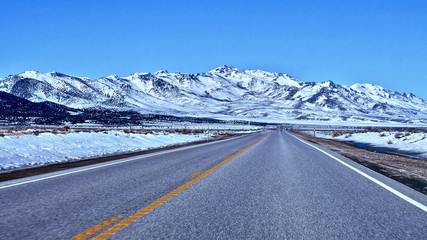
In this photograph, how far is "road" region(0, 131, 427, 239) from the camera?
12.8 feet

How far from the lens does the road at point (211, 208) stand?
12.8 feet

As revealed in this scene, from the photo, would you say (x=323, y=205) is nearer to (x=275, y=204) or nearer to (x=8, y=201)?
(x=275, y=204)

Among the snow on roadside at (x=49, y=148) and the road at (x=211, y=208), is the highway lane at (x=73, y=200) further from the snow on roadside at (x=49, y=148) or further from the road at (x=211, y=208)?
the snow on roadside at (x=49, y=148)

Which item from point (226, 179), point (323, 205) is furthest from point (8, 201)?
point (323, 205)

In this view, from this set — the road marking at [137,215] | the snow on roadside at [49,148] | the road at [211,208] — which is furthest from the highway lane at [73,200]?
the snow on roadside at [49,148]

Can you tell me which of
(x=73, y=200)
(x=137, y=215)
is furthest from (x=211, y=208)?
(x=73, y=200)

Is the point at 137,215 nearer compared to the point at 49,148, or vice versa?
the point at 137,215

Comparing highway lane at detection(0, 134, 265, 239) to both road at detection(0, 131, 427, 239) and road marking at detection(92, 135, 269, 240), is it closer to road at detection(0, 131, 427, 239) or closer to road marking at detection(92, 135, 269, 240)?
→ road at detection(0, 131, 427, 239)

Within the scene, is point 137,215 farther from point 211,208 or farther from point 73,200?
point 73,200

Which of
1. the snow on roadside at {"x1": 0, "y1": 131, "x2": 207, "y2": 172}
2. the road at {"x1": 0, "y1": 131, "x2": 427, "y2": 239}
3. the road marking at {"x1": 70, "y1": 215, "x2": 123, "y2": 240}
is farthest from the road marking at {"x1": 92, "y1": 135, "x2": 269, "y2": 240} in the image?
the snow on roadside at {"x1": 0, "y1": 131, "x2": 207, "y2": 172}

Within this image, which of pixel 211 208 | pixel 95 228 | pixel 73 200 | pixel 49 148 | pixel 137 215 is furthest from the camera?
pixel 49 148

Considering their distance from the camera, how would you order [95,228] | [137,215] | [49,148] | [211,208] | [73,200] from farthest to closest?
[49,148], [73,200], [211,208], [137,215], [95,228]

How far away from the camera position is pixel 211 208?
497 centimetres

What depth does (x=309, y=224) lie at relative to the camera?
4.24 m
